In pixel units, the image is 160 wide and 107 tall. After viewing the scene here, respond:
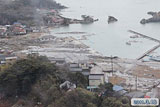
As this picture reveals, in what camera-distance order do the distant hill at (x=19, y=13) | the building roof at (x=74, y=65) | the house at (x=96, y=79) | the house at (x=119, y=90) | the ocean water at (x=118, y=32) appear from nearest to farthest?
the house at (x=119, y=90), the house at (x=96, y=79), the building roof at (x=74, y=65), the ocean water at (x=118, y=32), the distant hill at (x=19, y=13)

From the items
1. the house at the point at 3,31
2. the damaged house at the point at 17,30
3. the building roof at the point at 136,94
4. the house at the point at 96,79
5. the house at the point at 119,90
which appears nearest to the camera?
the building roof at the point at 136,94

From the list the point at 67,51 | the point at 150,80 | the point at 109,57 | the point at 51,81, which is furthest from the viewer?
the point at 67,51

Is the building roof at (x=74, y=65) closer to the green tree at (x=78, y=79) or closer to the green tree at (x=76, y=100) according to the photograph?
the green tree at (x=78, y=79)

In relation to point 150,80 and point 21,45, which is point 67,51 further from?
point 150,80

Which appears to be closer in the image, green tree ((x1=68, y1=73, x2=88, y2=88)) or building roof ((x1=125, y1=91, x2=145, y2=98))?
building roof ((x1=125, y1=91, x2=145, y2=98))

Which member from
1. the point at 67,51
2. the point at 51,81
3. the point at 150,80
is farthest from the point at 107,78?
the point at 67,51

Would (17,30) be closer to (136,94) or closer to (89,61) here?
(89,61)

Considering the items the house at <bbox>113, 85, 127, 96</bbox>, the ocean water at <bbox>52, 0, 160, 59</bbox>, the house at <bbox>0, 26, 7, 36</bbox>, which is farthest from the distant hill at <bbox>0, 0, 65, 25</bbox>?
the house at <bbox>113, 85, 127, 96</bbox>

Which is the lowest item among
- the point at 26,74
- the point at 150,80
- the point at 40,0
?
the point at 150,80

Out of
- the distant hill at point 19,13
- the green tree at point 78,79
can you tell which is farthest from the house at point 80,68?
the distant hill at point 19,13

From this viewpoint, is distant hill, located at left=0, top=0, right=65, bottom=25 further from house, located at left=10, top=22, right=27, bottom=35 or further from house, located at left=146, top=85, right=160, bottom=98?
house, located at left=146, top=85, right=160, bottom=98

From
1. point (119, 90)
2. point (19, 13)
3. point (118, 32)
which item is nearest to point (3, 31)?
point (19, 13)
